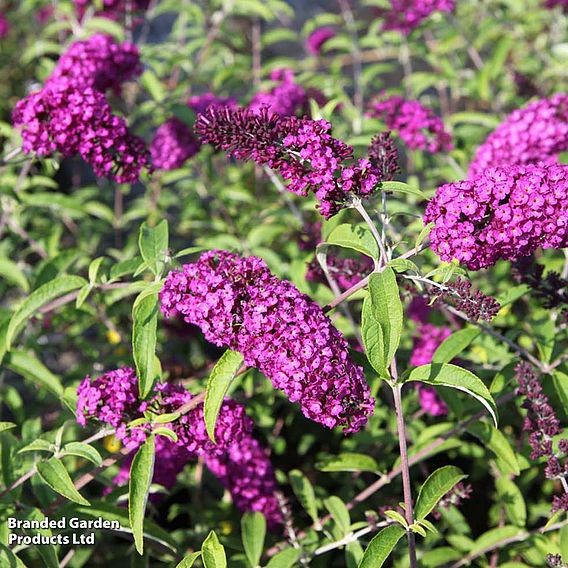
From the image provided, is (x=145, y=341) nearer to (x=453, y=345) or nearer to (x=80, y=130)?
(x=80, y=130)

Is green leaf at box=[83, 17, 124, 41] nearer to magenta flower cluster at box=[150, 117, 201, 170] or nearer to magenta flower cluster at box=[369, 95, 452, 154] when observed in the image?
magenta flower cluster at box=[150, 117, 201, 170]

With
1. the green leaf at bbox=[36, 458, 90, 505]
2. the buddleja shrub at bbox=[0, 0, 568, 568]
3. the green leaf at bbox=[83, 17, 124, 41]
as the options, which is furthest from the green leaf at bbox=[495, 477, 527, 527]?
the green leaf at bbox=[83, 17, 124, 41]

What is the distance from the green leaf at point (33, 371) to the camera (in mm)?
3057

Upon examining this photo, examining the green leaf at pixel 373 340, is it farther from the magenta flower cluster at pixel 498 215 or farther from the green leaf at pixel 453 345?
the green leaf at pixel 453 345

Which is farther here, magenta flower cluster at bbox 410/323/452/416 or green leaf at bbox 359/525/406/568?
magenta flower cluster at bbox 410/323/452/416

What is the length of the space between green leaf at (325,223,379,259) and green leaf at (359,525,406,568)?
96 cm

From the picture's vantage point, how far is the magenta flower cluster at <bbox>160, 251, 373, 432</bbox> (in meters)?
2.06

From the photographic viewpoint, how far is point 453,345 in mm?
2699

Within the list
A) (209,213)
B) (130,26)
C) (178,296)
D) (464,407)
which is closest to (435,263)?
(464,407)

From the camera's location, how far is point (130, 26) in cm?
533

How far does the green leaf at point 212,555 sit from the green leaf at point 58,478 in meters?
0.46

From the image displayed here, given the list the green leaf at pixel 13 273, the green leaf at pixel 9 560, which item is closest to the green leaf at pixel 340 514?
the green leaf at pixel 9 560

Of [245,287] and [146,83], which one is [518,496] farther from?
[146,83]

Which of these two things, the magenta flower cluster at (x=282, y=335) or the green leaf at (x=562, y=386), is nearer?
the magenta flower cluster at (x=282, y=335)
